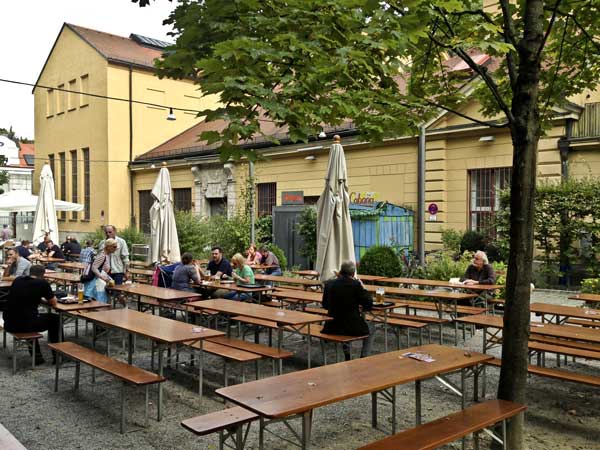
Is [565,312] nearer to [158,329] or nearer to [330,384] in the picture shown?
[330,384]

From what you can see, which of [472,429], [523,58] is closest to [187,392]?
[472,429]

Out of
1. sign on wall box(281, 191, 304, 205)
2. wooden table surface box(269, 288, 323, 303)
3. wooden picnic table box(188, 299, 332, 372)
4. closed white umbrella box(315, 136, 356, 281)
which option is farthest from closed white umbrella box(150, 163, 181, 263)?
sign on wall box(281, 191, 304, 205)

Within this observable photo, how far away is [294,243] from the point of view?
19.3 m

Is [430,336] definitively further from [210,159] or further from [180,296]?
[210,159]

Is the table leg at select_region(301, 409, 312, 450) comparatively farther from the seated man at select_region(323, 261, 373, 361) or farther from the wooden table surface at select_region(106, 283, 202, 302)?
the wooden table surface at select_region(106, 283, 202, 302)

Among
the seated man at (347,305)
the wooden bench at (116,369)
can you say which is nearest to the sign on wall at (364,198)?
the seated man at (347,305)

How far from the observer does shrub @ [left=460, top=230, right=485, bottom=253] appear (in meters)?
Result: 16.0

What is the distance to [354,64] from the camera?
4668mm

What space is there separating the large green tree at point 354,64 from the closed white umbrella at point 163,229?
8.75m

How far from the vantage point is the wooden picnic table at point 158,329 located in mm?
5848

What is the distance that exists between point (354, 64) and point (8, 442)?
4243mm

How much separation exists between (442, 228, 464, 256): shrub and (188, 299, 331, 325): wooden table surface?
987 centimetres

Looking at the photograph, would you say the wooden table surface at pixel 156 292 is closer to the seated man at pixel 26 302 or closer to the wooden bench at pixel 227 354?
the seated man at pixel 26 302

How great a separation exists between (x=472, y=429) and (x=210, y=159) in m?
22.9
